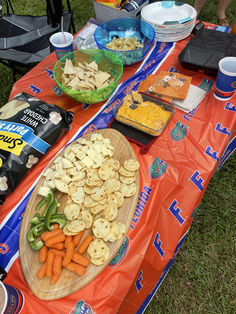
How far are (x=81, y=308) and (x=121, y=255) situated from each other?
11.7 inches

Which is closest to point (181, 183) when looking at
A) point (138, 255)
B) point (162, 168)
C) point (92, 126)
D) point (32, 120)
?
point (162, 168)

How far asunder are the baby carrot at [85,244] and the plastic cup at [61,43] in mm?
1469

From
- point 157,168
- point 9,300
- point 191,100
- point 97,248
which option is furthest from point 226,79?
point 9,300

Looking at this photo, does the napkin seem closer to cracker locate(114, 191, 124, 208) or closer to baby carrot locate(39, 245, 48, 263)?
cracker locate(114, 191, 124, 208)

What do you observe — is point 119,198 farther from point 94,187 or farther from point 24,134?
point 24,134

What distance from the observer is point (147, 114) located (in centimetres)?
154

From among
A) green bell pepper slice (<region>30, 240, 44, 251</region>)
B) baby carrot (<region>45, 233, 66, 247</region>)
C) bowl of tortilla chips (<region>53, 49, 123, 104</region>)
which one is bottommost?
green bell pepper slice (<region>30, 240, 44, 251</region>)

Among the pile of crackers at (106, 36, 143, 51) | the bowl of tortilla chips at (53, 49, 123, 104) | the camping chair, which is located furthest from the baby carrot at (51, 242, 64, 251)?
the camping chair

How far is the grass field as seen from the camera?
1805 mm

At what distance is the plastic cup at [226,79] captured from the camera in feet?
4.95

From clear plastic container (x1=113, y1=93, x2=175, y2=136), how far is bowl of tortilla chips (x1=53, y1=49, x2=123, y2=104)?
19 centimetres

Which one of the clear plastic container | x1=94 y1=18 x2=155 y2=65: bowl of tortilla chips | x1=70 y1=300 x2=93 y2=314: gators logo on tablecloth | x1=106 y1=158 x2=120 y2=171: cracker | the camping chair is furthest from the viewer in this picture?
the camping chair

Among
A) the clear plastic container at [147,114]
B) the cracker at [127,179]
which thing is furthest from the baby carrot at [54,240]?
the clear plastic container at [147,114]

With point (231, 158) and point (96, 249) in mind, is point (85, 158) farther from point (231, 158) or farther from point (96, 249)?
point (231, 158)
